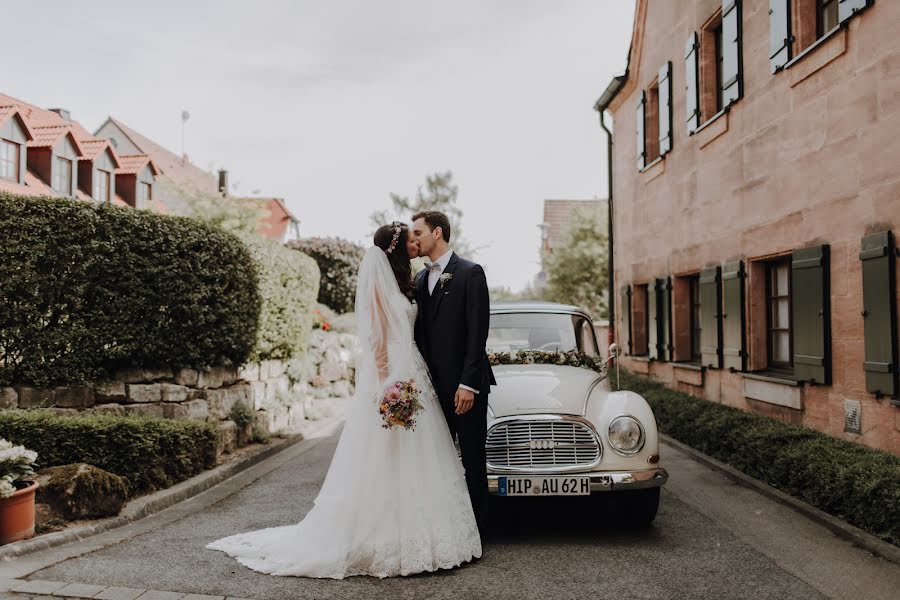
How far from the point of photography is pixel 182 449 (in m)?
7.24

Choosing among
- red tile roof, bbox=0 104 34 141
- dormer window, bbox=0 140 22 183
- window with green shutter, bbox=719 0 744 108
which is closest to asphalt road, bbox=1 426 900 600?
window with green shutter, bbox=719 0 744 108

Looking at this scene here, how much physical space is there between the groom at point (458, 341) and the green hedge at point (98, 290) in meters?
3.91

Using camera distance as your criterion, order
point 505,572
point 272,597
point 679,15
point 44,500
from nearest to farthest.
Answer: point 272,597 < point 505,572 < point 44,500 < point 679,15

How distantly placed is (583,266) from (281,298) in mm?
18776

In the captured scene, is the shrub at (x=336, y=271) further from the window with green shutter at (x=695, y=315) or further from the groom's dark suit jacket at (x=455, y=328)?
the groom's dark suit jacket at (x=455, y=328)

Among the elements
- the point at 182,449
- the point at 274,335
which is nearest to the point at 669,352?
the point at 274,335

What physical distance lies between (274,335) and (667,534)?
23.1ft

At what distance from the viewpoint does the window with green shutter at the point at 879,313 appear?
6.89 m

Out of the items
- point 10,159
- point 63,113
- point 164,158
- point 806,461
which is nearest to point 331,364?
point 806,461

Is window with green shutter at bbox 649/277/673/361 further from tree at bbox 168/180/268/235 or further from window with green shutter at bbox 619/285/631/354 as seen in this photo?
tree at bbox 168/180/268/235

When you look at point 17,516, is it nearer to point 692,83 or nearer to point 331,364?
point 331,364

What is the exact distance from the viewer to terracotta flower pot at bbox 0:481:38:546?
16.3 feet

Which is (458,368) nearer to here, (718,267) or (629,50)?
(718,267)

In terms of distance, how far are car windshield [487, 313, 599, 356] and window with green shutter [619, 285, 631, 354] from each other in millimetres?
9295
